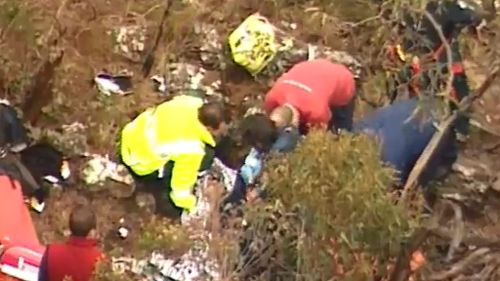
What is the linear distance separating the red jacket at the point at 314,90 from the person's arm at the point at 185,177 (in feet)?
1.76

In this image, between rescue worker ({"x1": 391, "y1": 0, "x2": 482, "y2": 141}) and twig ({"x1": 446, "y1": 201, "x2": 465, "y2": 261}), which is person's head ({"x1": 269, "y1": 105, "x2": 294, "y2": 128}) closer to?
rescue worker ({"x1": 391, "y1": 0, "x2": 482, "y2": 141})

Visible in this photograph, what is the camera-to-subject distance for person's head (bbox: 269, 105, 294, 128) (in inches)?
257

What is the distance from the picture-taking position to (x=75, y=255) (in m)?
5.70

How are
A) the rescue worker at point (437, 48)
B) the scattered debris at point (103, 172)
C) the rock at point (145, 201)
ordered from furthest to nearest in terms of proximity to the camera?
the scattered debris at point (103, 172), the rock at point (145, 201), the rescue worker at point (437, 48)

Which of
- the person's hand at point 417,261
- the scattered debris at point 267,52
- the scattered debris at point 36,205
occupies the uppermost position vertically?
the person's hand at point 417,261

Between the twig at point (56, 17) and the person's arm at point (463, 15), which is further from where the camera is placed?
the twig at point (56, 17)

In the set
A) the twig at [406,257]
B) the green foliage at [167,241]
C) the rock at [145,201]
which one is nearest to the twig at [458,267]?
the twig at [406,257]

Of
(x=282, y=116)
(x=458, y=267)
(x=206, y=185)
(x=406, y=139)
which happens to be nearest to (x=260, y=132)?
(x=282, y=116)

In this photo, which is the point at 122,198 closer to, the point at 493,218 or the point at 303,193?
the point at 493,218

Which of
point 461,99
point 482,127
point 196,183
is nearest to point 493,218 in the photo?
point 482,127

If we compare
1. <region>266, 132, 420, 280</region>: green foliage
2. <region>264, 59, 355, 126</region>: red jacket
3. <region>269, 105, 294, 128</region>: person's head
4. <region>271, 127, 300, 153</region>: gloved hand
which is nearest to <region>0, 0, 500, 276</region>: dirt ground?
<region>264, 59, 355, 126</region>: red jacket

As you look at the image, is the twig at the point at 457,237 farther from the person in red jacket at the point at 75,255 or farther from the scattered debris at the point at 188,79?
the scattered debris at the point at 188,79

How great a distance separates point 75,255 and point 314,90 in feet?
5.90

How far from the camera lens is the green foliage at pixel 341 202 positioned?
447cm
